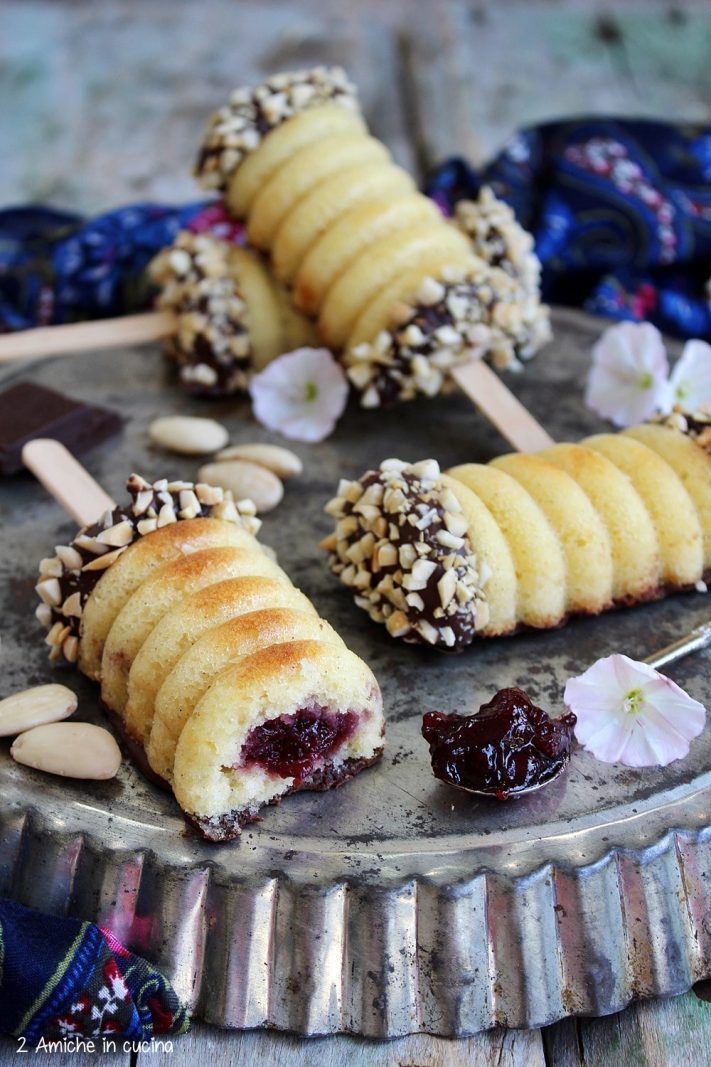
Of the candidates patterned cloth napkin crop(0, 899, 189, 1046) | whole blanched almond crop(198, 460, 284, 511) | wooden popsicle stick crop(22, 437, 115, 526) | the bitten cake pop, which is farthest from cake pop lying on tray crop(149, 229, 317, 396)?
patterned cloth napkin crop(0, 899, 189, 1046)

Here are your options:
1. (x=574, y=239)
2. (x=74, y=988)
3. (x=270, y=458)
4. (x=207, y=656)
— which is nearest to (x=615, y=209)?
(x=574, y=239)

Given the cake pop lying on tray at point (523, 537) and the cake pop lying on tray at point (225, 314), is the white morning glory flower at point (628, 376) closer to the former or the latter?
the cake pop lying on tray at point (523, 537)

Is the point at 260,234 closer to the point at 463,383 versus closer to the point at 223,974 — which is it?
the point at 463,383

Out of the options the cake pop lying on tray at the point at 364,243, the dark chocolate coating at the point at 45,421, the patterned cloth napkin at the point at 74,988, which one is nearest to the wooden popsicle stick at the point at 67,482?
the dark chocolate coating at the point at 45,421

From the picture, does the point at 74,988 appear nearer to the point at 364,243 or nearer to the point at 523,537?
the point at 523,537

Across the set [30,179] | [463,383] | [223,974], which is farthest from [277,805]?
[30,179]

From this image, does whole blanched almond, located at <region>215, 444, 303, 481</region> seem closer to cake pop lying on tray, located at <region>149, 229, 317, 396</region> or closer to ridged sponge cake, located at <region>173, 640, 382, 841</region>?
cake pop lying on tray, located at <region>149, 229, 317, 396</region>
